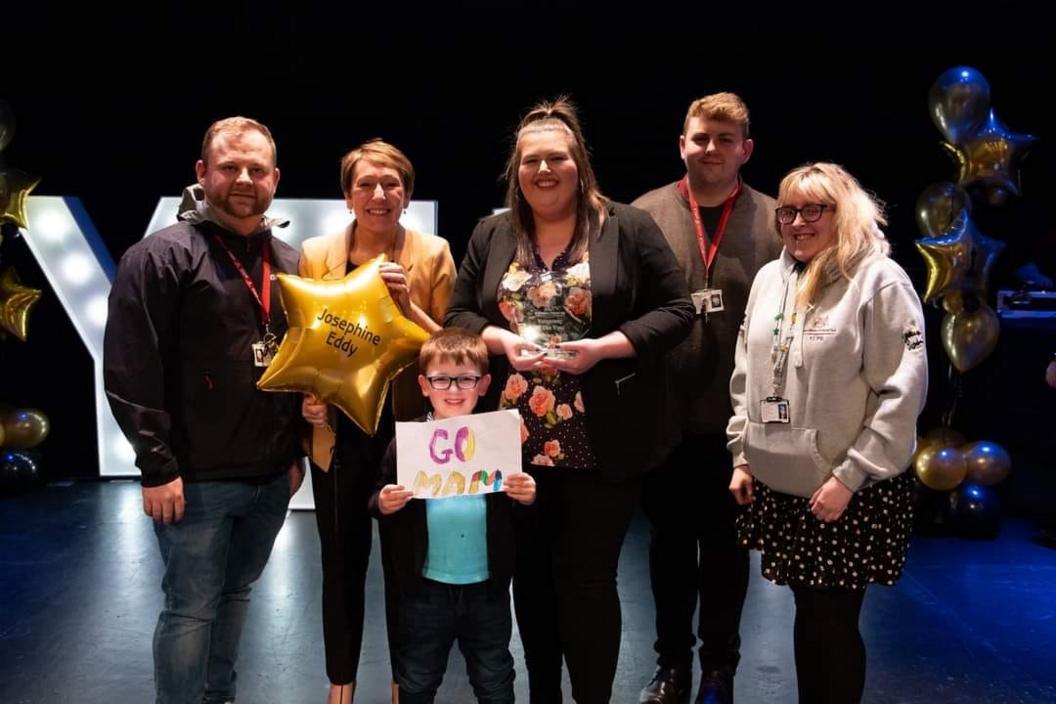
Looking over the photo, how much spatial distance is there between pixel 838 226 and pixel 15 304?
4839 millimetres

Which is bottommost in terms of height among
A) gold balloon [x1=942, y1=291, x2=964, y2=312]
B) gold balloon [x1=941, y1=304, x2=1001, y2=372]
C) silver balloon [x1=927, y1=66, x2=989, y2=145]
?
gold balloon [x1=941, y1=304, x2=1001, y2=372]

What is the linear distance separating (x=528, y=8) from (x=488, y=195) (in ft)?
3.54

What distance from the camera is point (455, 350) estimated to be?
2082 millimetres

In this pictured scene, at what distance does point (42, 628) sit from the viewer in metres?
3.38

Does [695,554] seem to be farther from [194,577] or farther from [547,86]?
[547,86]

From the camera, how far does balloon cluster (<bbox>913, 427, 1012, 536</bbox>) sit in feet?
15.4

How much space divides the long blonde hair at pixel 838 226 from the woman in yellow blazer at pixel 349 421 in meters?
0.98

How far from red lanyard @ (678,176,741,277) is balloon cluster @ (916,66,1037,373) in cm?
230

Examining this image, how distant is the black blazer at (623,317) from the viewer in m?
2.16

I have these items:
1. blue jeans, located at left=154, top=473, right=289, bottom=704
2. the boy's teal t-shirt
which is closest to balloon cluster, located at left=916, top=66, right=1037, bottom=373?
the boy's teal t-shirt

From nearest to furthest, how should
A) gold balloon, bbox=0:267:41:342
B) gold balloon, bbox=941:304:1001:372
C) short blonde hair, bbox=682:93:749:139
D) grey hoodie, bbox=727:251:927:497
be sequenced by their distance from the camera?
1. grey hoodie, bbox=727:251:927:497
2. short blonde hair, bbox=682:93:749:139
3. gold balloon, bbox=941:304:1001:372
4. gold balloon, bbox=0:267:41:342

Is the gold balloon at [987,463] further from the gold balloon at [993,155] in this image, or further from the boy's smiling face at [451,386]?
the boy's smiling face at [451,386]

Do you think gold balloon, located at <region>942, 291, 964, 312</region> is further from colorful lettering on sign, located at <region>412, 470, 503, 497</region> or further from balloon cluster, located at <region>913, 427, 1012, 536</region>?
colorful lettering on sign, located at <region>412, 470, 503, 497</region>

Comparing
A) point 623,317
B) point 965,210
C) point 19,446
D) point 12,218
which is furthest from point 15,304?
point 965,210
